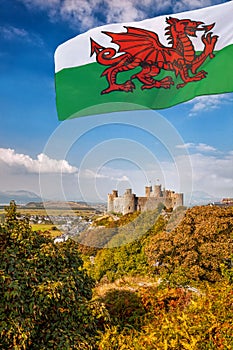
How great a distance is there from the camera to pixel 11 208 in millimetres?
6250

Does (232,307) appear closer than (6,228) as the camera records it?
Yes

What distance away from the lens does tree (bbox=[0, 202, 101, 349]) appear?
470 cm

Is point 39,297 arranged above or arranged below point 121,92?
below

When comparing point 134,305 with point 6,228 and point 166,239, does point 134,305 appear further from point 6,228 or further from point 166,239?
point 166,239

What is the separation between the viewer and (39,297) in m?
4.88

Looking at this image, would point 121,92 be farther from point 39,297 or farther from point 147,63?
point 39,297

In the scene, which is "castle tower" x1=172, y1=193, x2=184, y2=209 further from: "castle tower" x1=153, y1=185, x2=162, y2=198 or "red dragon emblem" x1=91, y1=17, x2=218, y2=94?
"red dragon emblem" x1=91, y1=17, x2=218, y2=94

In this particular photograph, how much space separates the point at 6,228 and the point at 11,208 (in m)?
0.51

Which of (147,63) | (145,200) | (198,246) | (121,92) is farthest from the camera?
(145,200)

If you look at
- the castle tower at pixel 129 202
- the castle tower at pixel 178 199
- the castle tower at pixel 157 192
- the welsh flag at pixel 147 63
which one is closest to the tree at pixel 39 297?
the welsh flag at pixel 147 63

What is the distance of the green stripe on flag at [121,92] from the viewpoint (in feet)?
20.7

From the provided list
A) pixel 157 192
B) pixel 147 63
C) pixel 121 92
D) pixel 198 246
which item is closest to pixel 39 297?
pixel 121 92

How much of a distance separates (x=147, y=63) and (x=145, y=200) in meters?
18.7

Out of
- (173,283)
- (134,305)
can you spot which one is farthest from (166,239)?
(134,305)
